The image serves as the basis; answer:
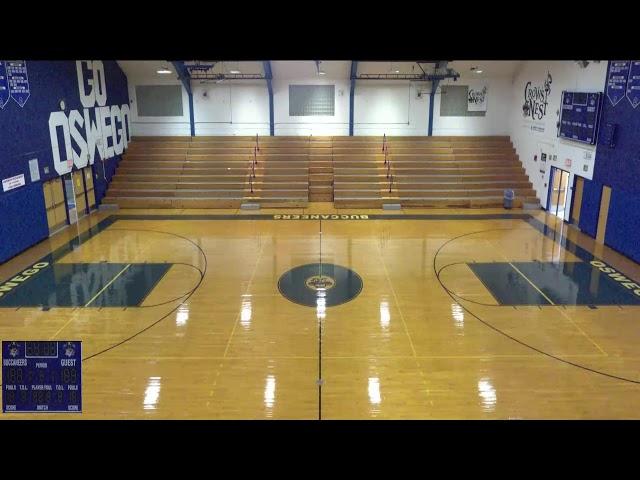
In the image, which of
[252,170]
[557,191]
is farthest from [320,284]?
[557,191]

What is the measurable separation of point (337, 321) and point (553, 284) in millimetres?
5200

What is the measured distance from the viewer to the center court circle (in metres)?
10.7

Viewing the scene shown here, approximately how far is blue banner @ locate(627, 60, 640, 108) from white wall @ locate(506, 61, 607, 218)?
4.06 feet

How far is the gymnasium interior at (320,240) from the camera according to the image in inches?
293

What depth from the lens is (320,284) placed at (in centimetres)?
1141

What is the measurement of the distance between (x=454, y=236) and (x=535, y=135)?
6.90 m

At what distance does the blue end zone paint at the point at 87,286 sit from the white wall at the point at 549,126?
41.9 ft

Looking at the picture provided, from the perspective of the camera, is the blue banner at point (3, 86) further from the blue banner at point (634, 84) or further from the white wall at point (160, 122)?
the blue banner at point (634, 84)

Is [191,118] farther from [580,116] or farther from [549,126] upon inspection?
[580,116]

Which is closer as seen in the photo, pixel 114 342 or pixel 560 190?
pixel 114 342

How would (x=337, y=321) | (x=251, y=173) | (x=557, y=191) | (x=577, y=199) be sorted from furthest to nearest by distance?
(x=251, y=173), (x=557, y=191), (x=577, y=199), (x=337, y=321)
